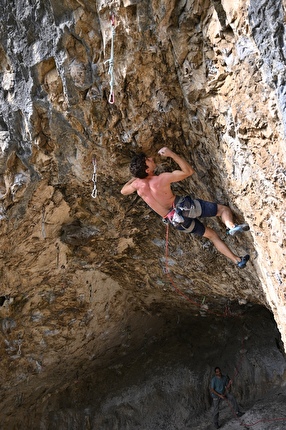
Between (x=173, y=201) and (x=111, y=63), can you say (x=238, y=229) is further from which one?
(x=111, y=63)

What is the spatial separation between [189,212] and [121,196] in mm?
1293

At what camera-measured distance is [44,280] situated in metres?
6.23

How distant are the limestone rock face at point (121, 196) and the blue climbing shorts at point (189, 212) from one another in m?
0.22

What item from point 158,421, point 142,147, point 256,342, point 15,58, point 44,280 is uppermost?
point 15,58

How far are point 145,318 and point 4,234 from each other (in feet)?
11.3

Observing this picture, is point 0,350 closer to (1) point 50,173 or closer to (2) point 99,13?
Answer: (1) point 50,173

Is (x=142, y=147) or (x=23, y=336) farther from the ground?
(x=142, y=147)

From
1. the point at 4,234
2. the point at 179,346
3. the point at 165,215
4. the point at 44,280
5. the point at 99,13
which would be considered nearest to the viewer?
the point at 99,13

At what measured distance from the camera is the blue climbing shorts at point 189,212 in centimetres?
417

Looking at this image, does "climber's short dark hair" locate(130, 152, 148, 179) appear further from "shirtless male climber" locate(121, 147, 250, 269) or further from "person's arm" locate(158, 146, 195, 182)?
"person's arm" locate(158, 146, 195, 182)

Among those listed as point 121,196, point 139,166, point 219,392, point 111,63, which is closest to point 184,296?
point 219,392

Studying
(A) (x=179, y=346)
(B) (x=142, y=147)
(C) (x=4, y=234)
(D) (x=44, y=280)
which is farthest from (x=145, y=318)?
(B) (x=142, y=147)

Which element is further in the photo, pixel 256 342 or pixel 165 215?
pixel 256 342

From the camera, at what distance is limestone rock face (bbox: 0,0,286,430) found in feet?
10.7
